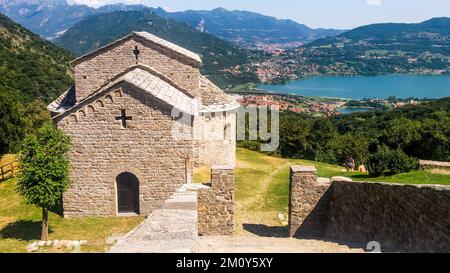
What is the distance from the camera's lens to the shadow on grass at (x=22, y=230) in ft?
48.3

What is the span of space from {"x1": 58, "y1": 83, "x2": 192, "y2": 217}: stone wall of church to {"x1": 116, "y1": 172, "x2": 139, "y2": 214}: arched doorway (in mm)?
273

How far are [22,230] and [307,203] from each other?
11157 mm

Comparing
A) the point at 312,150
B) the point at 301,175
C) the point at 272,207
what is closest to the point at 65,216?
the point at 272,207

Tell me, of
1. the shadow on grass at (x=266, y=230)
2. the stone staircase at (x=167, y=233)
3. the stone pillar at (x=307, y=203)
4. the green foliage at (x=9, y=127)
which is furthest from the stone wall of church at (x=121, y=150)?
the green foliage at (x=9, y=127)

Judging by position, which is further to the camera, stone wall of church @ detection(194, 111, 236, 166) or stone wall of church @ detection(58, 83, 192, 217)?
stone wall of church @ detection(194, 111, 236, 166)

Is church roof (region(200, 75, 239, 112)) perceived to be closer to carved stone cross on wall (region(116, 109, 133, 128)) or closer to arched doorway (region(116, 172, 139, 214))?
carved stone cross on wall (region(116, 109, 133, 128))

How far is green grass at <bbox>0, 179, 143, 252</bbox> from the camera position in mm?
14336

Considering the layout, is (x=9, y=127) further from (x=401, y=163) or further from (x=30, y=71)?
(x=30, y=71)

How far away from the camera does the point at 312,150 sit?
4581cm

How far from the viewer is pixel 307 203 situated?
12.3 m

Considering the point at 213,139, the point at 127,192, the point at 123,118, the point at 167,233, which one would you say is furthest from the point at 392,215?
the point at 213,139

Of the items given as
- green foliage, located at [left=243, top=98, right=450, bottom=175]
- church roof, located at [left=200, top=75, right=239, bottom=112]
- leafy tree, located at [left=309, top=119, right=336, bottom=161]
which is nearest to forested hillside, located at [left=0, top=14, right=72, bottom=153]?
church roof, located at [left=200, top=75, right=239, bottom=112]

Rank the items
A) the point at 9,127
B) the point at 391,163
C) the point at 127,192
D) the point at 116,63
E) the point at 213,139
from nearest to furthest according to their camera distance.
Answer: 1. the point at 127,192
2. the point at 391,163
3. the point at 116,63
4. the point at 213,139
5. the point at 9,127

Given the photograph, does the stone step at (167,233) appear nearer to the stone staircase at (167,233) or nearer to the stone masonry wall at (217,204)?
the stone staircase at (167,233)
